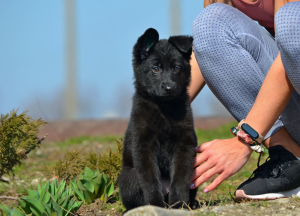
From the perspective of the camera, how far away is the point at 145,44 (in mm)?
3285

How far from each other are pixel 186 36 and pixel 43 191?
139 centimetres

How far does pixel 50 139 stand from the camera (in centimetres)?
1037

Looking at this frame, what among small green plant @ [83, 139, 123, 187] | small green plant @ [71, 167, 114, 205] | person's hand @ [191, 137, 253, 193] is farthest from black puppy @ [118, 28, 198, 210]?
small green plant @ [83, 139, 123, 187]

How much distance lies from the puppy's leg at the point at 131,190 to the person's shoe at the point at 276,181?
66 cm

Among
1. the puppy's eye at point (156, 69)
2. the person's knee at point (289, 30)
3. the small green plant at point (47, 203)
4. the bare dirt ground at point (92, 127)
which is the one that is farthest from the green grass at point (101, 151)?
the bare dirt ground at point (92, 127)

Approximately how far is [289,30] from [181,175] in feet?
3.63

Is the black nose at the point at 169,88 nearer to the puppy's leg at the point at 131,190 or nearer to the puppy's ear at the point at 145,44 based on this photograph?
the puppy's ear at the point at 145,44

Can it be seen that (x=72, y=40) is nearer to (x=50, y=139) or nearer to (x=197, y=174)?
(x=50, y=139)

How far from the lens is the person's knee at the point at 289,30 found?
2.97m

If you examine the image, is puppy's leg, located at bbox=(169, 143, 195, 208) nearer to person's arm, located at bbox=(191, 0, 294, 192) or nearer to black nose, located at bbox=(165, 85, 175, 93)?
person's arm, located at bbox=(191, 0, 294, 192)

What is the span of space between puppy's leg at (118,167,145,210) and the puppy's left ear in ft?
2.81

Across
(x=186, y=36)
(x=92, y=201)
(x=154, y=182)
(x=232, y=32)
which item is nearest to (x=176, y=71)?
(x=186, y=36)

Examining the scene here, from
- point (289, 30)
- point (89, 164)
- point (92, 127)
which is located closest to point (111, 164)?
point (89, 164)

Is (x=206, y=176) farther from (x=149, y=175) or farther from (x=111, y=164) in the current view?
(x=111, y=164)
